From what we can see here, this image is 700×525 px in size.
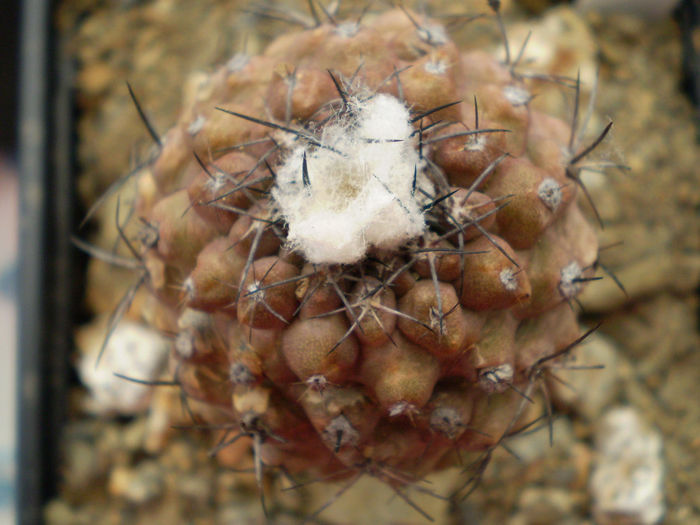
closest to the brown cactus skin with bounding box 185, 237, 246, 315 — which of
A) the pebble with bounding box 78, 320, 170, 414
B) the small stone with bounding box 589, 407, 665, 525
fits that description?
the pebble with bounding box 78, 320, 170, 414

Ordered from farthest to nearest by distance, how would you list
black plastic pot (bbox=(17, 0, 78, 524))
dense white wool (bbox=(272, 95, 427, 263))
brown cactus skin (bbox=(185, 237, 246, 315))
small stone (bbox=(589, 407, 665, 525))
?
black plastic pot (bbox=(17, 0, 78, 524)), small stone (bbox=(589, 407, 665, 525)), brown cactus skin (bbox=(185, 237, 246, 315)), dense white wool (bbox=(272, 95, 427, 263))

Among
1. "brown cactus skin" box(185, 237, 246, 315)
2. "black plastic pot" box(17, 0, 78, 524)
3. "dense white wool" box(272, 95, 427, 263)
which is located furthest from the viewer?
"black plastic pot" box(17, 0, 78, 524)

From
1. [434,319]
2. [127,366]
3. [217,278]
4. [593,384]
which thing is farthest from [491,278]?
[127,366]

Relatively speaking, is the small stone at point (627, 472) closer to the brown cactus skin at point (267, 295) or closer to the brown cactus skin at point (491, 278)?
the brown cactus skin at point (491, 278)

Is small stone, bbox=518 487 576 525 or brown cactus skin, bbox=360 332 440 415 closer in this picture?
brown cactus skin, bbox=360 332 440 415

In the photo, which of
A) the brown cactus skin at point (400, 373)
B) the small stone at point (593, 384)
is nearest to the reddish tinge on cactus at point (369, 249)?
the brown cactus skin at point (400, 373)

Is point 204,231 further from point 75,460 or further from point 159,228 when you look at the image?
point 75,460

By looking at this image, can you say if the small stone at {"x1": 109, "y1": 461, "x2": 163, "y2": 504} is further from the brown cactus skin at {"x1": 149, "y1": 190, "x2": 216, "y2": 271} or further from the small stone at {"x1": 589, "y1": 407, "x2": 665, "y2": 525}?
the small stone at {"x1": 589, "y1": 407, "x2": 665, "y2": 525}

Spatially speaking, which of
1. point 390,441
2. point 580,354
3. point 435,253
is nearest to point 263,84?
point 435,253
